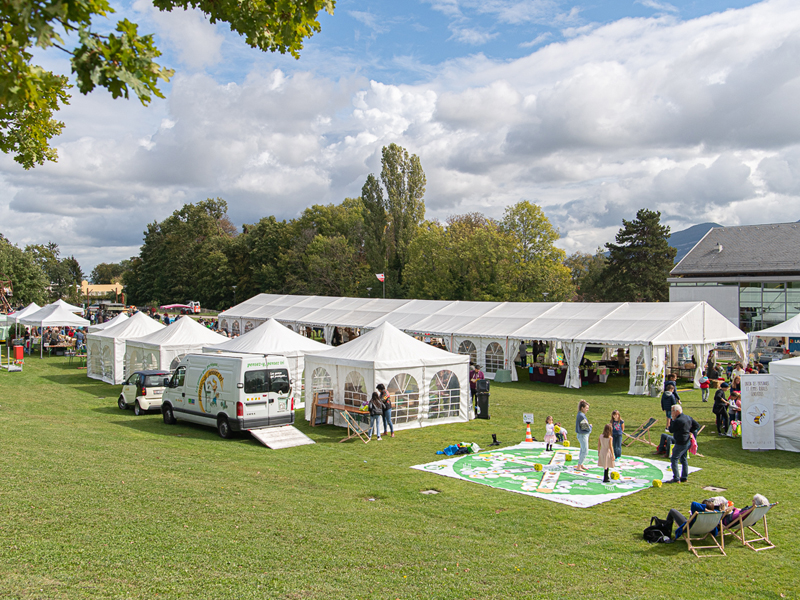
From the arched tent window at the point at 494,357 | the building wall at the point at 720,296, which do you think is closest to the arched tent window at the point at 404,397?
the arched tent window at the point at 494,357

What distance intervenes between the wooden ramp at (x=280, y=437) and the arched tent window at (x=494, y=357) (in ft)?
47.9

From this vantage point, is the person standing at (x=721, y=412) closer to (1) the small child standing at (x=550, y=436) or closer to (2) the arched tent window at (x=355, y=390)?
(1) the small child standing at (x=550, y=436)

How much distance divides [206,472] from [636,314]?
2054 cm

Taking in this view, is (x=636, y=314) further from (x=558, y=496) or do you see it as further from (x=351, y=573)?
(x=351, y=573)

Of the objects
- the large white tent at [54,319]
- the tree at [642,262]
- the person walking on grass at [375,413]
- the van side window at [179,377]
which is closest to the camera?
the person walking on grass at [375,413]

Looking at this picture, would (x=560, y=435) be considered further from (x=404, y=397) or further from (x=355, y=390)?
(x=355, y=390)

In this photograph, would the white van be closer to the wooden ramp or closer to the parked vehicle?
the wooden ramp

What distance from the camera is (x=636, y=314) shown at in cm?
2612

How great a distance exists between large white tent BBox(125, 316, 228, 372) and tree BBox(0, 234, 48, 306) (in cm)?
3359

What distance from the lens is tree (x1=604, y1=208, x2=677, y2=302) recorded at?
5509 centimetres

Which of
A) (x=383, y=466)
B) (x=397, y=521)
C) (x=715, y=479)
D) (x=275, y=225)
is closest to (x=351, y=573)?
(x=397, y=521)

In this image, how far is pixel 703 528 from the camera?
7824mm

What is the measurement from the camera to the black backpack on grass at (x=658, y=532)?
7934 mm

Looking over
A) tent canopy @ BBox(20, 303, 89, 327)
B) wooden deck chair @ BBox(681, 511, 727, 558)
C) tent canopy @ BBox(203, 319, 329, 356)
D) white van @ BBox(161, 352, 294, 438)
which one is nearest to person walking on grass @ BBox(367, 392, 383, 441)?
white van @ BBox(161, 352, 294, 438)
